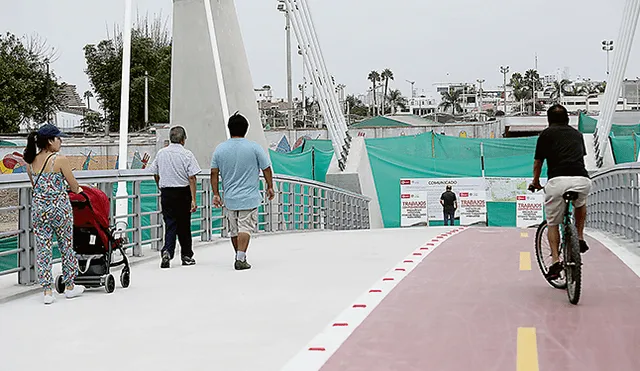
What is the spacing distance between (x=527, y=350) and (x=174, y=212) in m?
5.49

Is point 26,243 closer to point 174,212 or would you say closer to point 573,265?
point 174,212

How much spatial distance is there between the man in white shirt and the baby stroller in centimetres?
192

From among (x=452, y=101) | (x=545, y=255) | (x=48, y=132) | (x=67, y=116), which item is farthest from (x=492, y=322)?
(x=452, y=101)

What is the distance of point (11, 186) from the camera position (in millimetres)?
7926

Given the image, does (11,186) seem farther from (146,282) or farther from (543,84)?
(543,84)

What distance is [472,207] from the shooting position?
25.7 metres

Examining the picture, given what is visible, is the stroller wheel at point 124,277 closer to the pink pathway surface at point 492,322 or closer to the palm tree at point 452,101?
the pink pathway surface at point 492,322

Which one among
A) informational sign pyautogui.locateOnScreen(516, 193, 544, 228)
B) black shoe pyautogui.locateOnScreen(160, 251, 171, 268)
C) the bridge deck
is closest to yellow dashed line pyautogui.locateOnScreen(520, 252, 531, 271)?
the bridge deck

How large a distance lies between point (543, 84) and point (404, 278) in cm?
18277

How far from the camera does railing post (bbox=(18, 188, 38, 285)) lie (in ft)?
27.5

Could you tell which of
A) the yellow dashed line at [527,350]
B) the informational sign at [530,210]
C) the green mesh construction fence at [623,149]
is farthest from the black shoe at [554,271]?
the green mesh construction fence at [623,149]

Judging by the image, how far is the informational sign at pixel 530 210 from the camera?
2452 cm

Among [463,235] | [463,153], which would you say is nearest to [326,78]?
[463,153]

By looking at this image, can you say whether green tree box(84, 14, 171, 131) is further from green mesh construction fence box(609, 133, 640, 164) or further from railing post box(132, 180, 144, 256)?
railing post box(132, 180, 144, 256)
